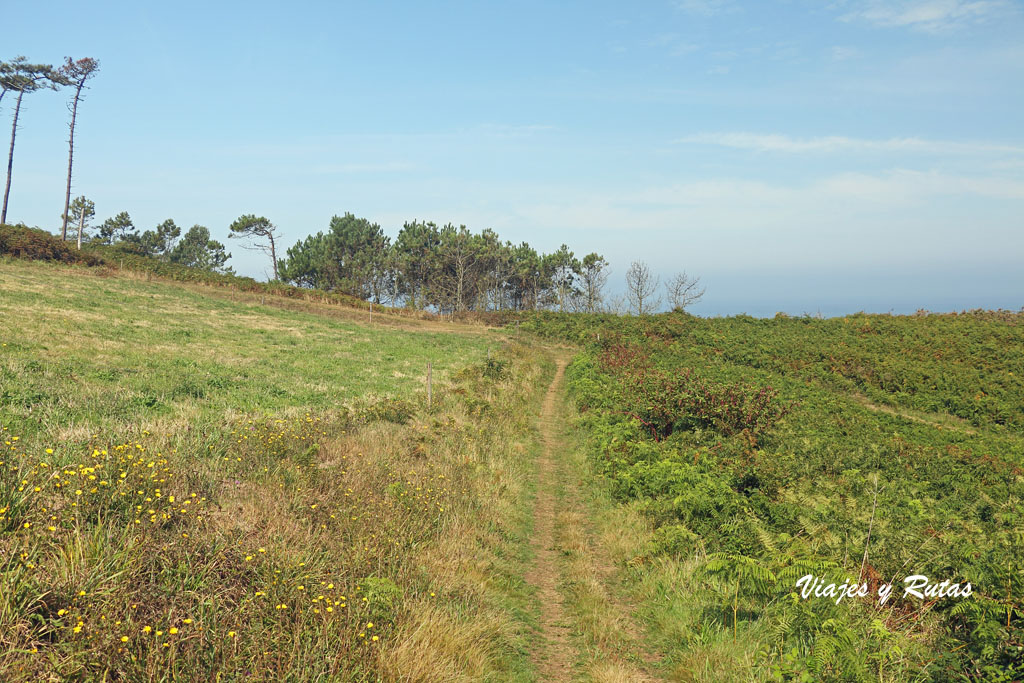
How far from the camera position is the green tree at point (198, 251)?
326ft

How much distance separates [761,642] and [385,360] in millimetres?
22847

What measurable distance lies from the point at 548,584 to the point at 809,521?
3.85 m

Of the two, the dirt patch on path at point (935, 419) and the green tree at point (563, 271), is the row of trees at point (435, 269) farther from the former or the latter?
the dirt patch on path at point (935, 419)

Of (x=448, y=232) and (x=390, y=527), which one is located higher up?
(x=448, y=232)

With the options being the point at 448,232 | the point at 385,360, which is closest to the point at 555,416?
the point at 385,360

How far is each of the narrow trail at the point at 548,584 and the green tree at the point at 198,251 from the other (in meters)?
100

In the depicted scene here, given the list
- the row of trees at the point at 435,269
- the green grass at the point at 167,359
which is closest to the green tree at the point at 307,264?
the row of trees at the point at 435,269

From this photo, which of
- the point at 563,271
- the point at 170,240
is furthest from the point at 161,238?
the point at 563,271

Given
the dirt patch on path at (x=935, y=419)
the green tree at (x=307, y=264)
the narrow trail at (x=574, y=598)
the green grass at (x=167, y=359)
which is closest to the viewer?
the narrow trail at (x=574, y=598)

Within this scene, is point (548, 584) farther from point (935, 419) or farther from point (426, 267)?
point (426, 267)

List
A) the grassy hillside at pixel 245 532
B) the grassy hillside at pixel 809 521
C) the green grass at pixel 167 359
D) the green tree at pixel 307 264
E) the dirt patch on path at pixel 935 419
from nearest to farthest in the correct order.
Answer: the grassy hillside at pixel 245 532
the grassy hillside at pixel 809 521
the green grass at pixel 167 359
the dirt patch on path at pixel 935 419
the green tree at pixel 307 264

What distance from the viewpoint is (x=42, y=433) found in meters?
8.02

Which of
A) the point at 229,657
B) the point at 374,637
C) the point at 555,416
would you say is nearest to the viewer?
the point at 229,657

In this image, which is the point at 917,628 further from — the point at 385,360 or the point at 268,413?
the point at 385,360
